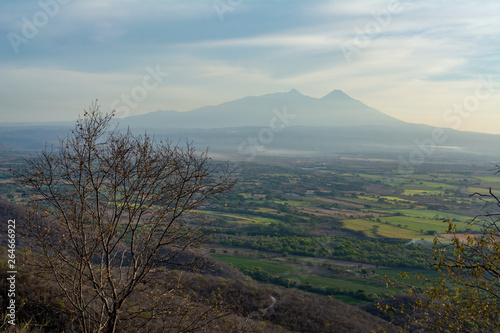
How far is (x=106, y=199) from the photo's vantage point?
6621 mm

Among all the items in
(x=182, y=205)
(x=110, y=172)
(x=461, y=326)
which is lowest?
(x=461, y=326)

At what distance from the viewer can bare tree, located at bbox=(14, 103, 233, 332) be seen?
601cm

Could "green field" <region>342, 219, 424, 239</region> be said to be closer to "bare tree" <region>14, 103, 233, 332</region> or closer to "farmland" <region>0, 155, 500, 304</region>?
"farmland" <region>0, 155, 500, 304</region>

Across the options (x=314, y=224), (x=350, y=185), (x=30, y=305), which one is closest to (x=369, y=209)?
(x=314, y=224)

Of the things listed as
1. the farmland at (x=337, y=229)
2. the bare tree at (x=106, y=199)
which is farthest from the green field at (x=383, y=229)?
the bare tree at (x=106, y=199)

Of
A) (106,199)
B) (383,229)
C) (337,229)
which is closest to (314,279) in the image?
(337,229)

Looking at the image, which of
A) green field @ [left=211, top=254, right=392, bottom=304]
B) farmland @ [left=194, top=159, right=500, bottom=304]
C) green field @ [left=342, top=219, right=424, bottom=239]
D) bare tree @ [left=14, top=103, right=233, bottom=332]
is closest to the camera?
bare tree @ [left=14, top=103, right=233, bottom=332]

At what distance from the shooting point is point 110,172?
623cm

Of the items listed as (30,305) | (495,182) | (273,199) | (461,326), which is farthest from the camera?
(495,182)

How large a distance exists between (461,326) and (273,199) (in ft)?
206

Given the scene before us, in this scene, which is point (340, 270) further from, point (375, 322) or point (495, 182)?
point (495, 182)

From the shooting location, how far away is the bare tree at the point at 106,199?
6.01 meters

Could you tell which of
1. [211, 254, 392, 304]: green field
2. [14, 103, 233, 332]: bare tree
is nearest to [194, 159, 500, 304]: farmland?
[211, 254, 392, 304]: green field

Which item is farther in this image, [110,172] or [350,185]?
[350,185]
